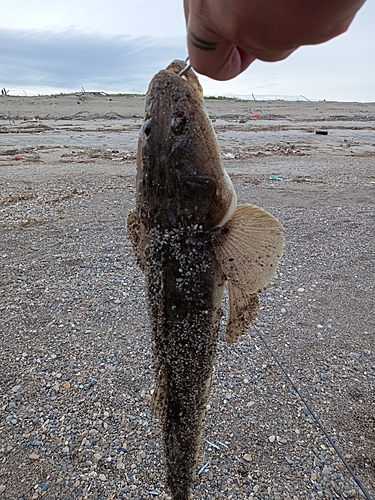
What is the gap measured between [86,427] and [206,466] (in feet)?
3.50

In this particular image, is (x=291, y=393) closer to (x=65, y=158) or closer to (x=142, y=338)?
(x=142, y=338)

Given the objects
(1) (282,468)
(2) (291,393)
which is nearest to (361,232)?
(2) (291,393)

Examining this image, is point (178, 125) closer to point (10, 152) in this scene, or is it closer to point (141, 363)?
point (141, 363)

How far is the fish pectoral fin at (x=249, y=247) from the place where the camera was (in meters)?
2.10

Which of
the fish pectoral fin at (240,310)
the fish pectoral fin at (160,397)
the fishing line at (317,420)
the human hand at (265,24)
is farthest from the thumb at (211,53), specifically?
the fishing line at (317,420)

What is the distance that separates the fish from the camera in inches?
79.5

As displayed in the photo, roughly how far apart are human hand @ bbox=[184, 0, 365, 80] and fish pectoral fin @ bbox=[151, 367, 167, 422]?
5.51 feet

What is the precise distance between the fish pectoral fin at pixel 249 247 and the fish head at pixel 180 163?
0.08 meters

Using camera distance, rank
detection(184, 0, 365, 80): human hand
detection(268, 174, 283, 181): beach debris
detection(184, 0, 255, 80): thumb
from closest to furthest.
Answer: detection(184, 0, 365, 80): human hand, detection(184, 0, 255, 80): thumb, detection(268, 174, 283, 181): beach debris

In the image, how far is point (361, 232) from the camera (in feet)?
24.8

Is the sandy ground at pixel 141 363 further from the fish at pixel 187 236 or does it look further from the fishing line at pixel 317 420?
the fish at pixel 187 236

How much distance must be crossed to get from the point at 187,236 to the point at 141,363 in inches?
103

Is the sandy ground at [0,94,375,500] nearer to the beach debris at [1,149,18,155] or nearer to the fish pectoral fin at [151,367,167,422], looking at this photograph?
the fish pectoral fin at [151,367,167,422]

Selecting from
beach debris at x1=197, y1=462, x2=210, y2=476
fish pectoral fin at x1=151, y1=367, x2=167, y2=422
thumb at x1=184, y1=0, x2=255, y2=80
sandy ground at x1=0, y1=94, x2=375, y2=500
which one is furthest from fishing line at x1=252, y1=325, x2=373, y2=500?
thumb at x1=184, y1=0, x2=255, y2=80
